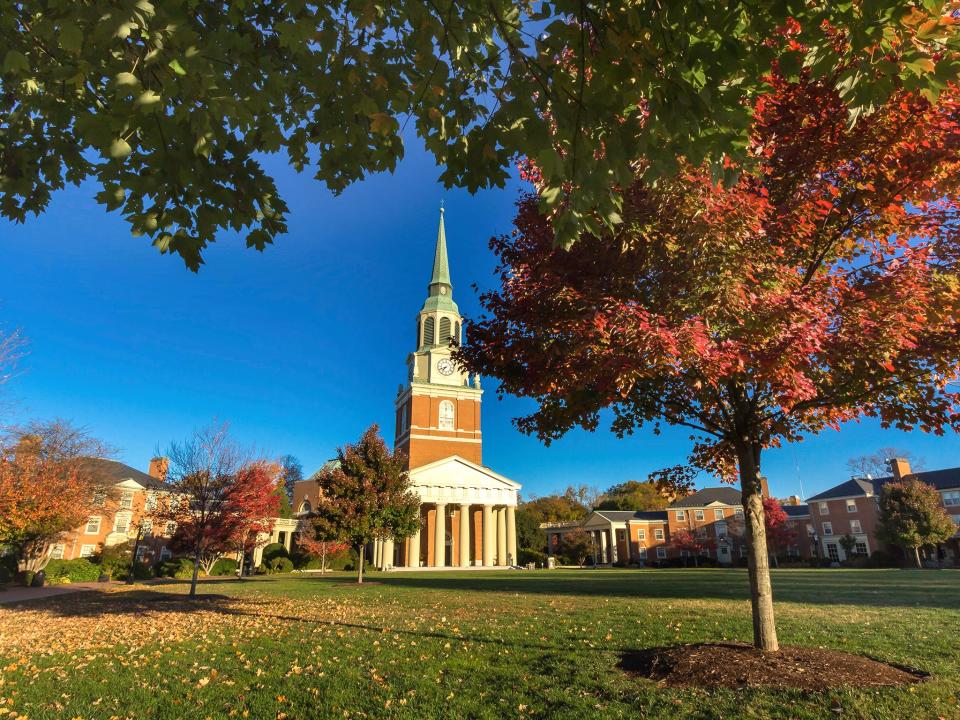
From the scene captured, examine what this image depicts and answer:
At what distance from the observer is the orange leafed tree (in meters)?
24.6

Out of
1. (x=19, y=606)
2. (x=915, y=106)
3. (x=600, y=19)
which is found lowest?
(x=19, y=606)

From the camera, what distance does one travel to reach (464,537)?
52.8 metres

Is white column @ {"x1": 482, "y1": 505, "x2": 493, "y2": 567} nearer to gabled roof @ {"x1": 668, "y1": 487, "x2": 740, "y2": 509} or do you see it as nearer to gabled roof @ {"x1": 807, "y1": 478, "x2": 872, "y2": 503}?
gabled roof @ {"x1": 668, "y1": 487, "x2": 740, "y2": 509}

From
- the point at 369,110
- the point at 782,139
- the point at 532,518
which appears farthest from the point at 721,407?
the point at 532,518

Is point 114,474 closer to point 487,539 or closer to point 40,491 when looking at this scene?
point 40,491

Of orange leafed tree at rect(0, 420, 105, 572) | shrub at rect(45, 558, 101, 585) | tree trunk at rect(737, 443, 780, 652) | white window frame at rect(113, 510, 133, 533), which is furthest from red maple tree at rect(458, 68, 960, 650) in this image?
white window frame at rect(113, 510, 133, 533)

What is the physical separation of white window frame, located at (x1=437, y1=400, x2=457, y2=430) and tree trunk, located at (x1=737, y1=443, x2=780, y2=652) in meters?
53.6

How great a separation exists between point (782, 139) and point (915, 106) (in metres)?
1.27

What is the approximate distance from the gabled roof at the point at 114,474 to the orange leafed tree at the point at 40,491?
221 centimetres

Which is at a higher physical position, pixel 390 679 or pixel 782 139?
pixel 782 139

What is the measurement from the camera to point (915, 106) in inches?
224

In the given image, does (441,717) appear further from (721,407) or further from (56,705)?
(721,407)

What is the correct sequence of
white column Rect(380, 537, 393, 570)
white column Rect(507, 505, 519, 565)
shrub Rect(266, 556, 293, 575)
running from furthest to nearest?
white column Rect(507, 505, 519, 565) → white column Rect(380, 537, 393, 570) → shrub Rect(266, 556, 293, 575)

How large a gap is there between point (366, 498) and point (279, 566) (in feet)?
80.0
